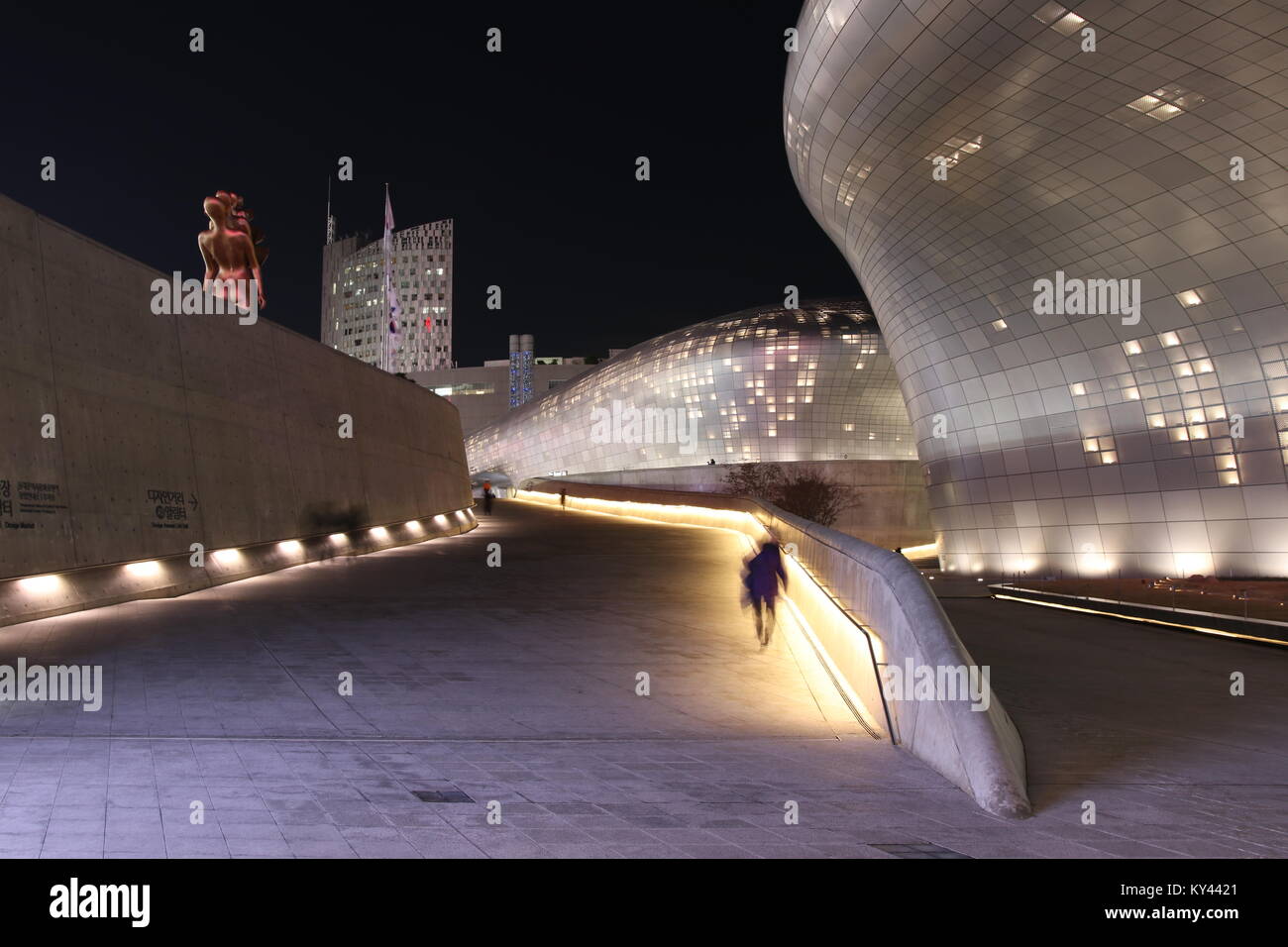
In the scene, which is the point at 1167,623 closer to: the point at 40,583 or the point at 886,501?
the point at 40,583

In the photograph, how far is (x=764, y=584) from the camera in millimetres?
11992

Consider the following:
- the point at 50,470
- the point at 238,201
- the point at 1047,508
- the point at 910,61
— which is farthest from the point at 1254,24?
the point at 50,470

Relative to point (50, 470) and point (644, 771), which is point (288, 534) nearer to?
point (50, 470)

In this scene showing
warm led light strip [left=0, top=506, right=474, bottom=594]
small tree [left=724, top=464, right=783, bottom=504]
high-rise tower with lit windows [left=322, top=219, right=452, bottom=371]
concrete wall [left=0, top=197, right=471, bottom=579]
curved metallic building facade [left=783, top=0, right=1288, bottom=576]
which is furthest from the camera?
high-rise tower with lit windows [left=322, top=219, right=452, bottom=371]

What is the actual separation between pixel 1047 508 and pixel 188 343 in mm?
26550

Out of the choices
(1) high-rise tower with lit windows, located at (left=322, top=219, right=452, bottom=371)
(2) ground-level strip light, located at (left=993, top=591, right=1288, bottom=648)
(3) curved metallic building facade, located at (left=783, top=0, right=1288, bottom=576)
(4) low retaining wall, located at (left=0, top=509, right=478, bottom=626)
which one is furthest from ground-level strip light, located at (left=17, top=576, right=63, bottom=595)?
(1) high-rise tower with lit windows, located at (left=322, top=219, right=452, bottom=371)

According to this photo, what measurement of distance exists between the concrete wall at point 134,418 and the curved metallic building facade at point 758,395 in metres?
52.1

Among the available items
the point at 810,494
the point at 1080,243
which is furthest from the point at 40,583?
the point at 810,494

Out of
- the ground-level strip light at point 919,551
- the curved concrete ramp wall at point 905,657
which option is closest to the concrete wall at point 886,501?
the ground-level strip light at point 919,551

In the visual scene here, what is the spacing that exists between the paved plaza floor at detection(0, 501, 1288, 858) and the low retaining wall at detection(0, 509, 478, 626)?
1.01 feet

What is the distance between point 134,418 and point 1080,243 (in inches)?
944

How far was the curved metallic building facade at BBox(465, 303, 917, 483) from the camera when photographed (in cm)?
7044

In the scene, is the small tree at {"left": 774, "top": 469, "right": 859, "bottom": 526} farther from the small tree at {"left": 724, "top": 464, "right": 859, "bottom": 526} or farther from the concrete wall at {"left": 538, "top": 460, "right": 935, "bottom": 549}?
the concrete wall at {"left": 538, "top": 460, "right": 935, "bottom": 549}
